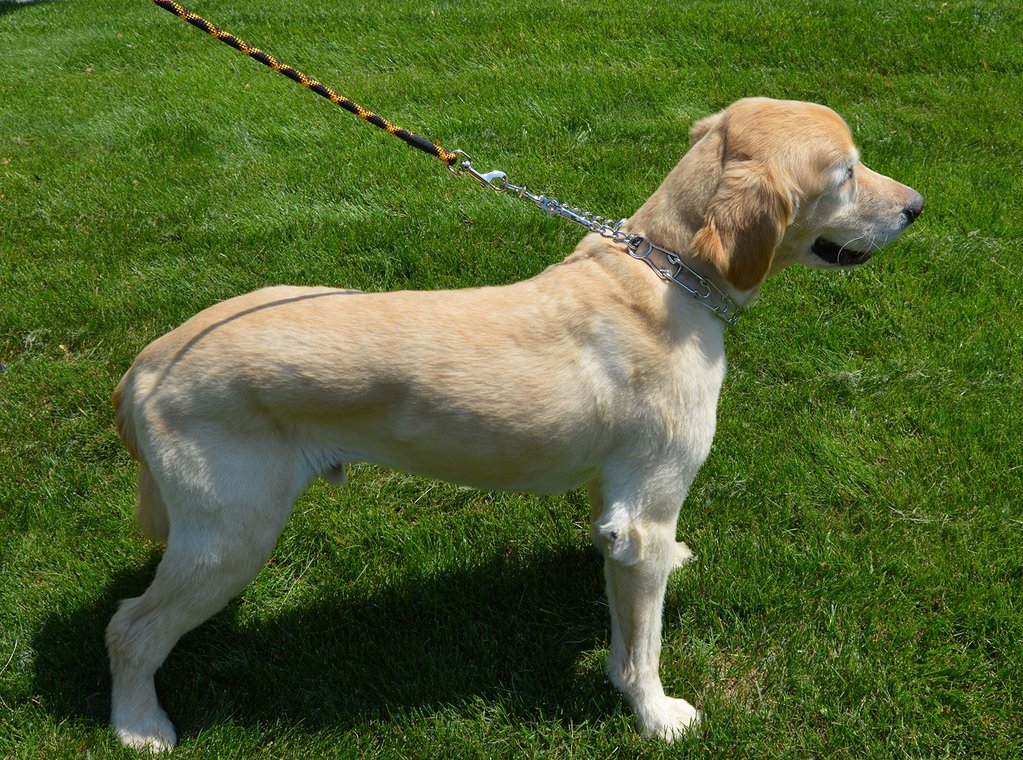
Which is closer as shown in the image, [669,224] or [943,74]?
[669,224]

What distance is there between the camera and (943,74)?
23.6ft

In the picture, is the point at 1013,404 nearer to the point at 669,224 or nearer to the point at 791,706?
the point at 791,706

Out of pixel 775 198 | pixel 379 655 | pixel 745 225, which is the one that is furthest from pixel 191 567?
pixel 775 198

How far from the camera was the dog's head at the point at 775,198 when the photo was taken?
2588 mm

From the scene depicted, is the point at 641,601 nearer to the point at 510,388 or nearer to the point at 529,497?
the point at 510,388

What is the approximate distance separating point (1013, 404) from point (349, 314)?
3.32 m

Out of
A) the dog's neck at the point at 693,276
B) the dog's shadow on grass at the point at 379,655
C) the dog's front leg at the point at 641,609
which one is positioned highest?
the dog's neck at the point at 693,276

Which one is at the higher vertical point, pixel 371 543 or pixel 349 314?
pixel 349 314

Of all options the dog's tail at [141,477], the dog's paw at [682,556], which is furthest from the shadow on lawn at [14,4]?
the dog's paw at [682,556]

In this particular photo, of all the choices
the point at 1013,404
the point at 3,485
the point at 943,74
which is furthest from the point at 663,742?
the point at 943,74

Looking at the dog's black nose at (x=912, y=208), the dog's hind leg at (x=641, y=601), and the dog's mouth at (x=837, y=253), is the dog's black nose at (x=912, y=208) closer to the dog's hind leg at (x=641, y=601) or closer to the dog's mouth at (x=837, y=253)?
the dog's mouth at (x=837, y=253)

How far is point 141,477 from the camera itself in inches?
113

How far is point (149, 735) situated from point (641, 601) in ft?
5.76

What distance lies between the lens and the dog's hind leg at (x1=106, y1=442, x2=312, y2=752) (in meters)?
2.59
